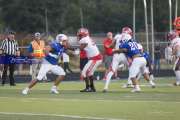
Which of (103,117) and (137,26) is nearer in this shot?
(103,117)

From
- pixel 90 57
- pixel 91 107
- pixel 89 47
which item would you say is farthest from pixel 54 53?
pixel 91 107

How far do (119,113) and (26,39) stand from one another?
3298 centimetres

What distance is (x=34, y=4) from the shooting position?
Result: 61.2 meters

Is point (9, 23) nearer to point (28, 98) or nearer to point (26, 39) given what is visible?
point (26, 39)

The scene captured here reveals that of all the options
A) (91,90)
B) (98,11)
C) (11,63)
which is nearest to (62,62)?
(11,63)

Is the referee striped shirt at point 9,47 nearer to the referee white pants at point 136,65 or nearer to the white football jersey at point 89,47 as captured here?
the white football jersey at point 89,47

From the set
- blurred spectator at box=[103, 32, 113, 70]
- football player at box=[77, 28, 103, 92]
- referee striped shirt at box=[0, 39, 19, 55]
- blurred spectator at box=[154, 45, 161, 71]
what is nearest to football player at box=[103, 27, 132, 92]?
football player at box=[77, 28, 103, 92]

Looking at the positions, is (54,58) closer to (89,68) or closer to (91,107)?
(89,68)

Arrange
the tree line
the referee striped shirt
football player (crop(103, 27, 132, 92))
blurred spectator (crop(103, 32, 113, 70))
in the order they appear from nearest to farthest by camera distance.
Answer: football player (crop(103, 27, 132, 92))
the referee striped shirt
blurred spectator (crop(103, 32, 113, 70))
the tree line

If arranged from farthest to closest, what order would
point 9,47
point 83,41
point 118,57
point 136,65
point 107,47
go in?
point 107,47, point 9,47, point 118,57, point 83,41, point 136,65

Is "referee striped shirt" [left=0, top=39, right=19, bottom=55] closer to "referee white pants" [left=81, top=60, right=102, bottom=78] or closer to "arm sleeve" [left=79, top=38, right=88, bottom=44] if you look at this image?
"referee white pants" [left=81, top=60, right=102, bottom=78]

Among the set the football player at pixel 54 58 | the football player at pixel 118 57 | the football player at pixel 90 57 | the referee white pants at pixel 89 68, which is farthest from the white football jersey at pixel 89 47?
the football player at pixel 54 58

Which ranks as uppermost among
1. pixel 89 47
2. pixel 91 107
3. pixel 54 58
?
pixel 89 47

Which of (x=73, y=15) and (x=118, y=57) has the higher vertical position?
(x=73, y=15)
